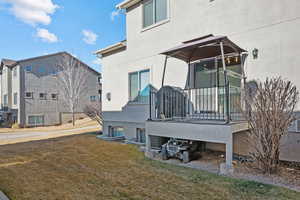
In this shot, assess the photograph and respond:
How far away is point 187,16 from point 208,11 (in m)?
0.89

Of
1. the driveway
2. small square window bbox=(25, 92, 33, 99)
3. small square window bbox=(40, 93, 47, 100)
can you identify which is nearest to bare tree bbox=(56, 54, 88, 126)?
small square window bbox=(40, 93, 47, 100)

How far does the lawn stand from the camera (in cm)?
354

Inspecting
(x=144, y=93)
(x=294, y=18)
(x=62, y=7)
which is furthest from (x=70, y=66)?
(x=294, y=18)

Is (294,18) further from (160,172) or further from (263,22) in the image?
(160,172)

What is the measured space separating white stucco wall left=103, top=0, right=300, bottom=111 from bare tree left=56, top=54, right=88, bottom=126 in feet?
54.0

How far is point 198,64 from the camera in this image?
7223mm

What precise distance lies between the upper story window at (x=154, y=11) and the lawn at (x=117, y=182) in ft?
19.9

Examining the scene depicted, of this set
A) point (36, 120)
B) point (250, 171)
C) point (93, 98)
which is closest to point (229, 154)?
point (250, 171)

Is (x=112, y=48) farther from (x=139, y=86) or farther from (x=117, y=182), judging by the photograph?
(x=117, y=182)

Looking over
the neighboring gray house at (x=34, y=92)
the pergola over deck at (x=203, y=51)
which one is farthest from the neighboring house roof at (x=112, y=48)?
the neighboring gray house at (x=34, y=92)

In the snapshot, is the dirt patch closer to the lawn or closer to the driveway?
the lawn

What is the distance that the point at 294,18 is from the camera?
5.12m

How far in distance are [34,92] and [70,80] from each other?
4374mm

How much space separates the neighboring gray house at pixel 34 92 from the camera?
22.7m
